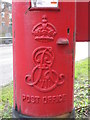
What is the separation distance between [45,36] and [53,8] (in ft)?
0.82

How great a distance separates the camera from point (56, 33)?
1765 mm

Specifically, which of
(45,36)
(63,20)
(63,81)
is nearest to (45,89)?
(63,81)

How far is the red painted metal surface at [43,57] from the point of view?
1.75 metres

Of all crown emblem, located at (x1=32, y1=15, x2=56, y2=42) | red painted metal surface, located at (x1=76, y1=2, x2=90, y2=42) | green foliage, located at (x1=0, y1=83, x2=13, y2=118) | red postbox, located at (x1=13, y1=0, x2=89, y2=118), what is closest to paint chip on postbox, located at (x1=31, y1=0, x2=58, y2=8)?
red postbox, located at (x1=13, y1=0, x2=89, y2=118)

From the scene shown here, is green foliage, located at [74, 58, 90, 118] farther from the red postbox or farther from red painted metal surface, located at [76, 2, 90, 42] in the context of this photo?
red painted metal surface, located at [76, 2, 90, 42]

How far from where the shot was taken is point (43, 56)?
1774 mm

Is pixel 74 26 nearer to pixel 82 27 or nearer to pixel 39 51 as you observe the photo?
pixel 82 27

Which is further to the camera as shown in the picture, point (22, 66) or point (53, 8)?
point (22, 66)

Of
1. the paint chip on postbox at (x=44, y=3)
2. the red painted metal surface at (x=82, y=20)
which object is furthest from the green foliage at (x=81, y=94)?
the paint chip on postbox at (x=44, y=3)

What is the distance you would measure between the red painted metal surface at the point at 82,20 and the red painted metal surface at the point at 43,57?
0.18m

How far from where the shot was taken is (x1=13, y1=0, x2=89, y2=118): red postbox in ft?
5.72

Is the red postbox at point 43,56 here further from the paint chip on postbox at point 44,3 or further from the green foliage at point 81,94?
the green foliage at point 81,94

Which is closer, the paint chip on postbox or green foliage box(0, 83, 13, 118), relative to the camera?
the paint chip on postbox

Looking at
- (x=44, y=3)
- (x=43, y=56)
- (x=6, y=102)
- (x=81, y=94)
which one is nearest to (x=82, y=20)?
(x=44, y=3)
